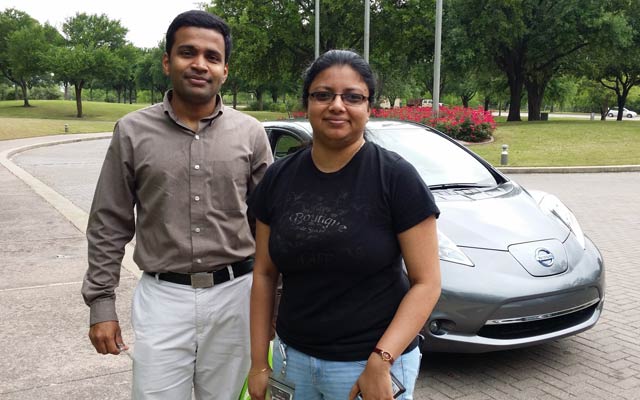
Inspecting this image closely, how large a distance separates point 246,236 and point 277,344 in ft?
1.61

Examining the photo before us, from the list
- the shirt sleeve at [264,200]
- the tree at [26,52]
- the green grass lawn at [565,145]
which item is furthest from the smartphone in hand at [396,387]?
the tree at [26,52]

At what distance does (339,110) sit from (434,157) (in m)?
3.37

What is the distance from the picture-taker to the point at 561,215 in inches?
181

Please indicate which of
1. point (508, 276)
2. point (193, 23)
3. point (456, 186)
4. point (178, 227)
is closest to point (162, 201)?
point (178, 227)

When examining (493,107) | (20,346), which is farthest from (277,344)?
(493,107)

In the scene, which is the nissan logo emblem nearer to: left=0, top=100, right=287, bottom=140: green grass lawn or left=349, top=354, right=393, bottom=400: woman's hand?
left=349, top=354, right=393, bottom=400: woman's hand

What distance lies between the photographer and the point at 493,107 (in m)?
105

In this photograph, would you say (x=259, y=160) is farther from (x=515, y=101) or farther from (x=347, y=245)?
(x=515, y=101)

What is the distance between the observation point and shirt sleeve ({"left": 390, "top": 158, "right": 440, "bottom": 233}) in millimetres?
1711

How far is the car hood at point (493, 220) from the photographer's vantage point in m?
3.91

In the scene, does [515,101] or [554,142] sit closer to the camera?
[554,142]

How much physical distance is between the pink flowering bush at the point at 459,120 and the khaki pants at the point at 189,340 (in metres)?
18.6

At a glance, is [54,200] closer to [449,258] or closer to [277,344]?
[449,258]

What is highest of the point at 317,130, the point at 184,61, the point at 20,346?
the point at 184,61
